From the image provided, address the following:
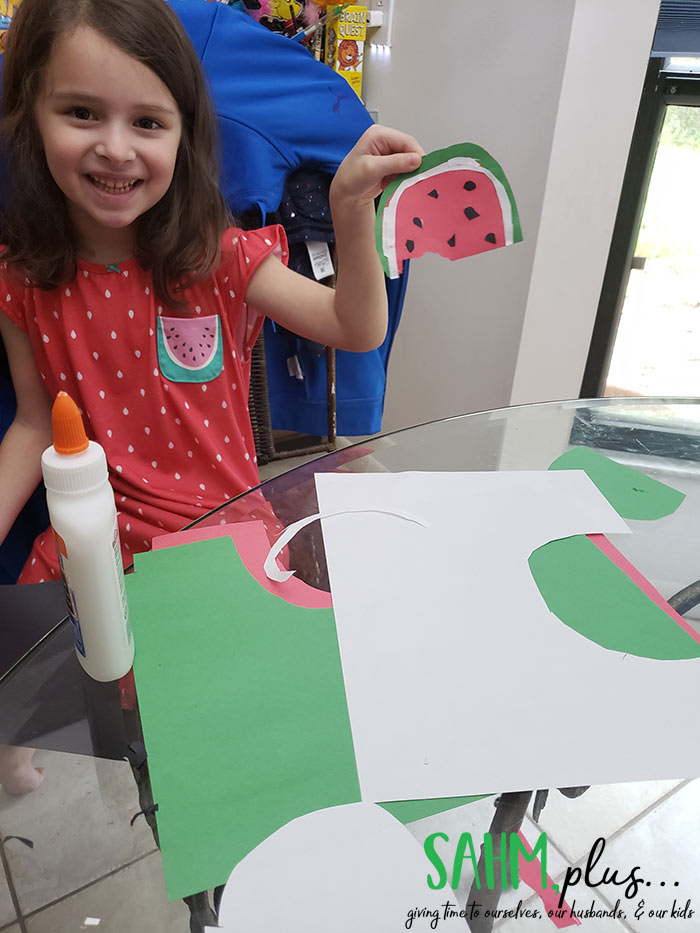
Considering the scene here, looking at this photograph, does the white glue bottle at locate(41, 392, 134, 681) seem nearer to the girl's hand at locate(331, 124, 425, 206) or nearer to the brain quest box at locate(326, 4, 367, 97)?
the girl's hand at locate(331, 124, 425, 206)

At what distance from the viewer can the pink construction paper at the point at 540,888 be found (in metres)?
0.35

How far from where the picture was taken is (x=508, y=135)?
131 centimetres

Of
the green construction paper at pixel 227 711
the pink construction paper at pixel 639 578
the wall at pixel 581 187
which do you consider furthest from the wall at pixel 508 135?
the green construction paper at pixel 227 711

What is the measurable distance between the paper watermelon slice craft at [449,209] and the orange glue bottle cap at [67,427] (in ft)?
1.19

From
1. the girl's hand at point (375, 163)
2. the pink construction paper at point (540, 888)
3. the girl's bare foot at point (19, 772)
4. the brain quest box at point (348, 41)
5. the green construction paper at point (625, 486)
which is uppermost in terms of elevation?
the brain quest box at point (348, 41)

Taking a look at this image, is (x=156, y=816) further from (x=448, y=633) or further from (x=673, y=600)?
(x=673, y=600)

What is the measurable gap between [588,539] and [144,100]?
23.3 inches

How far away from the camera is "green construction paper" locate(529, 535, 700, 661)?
1.59 ft

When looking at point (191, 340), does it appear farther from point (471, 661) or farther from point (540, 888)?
point (540, 888)

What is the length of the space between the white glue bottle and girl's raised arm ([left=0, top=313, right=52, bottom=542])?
387 millimetres

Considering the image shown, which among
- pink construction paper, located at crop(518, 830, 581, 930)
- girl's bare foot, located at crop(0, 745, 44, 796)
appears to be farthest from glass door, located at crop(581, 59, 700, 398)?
girl's bare foot, located at crop(0, 745, 44, 796)

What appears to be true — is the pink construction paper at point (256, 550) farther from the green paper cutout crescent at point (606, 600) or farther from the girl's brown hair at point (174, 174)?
the girl's brown hair at point (174, 174)

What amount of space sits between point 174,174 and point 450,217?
353 millimetres

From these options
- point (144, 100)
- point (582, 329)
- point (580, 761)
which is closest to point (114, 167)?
point (144, 100)
